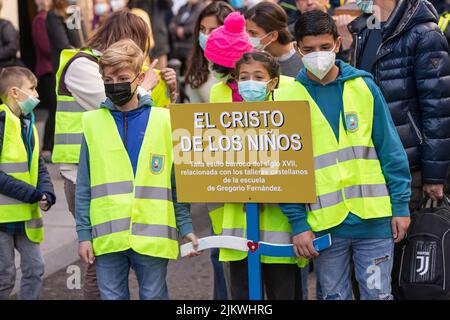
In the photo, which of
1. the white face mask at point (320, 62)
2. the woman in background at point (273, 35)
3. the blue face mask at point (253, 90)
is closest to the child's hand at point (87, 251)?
the blue face mask at point (253, 90)

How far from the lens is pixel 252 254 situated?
14.1 feet

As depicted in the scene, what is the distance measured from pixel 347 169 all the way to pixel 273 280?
80 cm

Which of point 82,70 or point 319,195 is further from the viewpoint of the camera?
point 82,70

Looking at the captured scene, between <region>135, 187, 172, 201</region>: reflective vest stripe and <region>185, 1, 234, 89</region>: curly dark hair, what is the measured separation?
1.51 meters

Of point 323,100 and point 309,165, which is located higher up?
point 323,100

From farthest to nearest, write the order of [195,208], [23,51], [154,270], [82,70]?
[23,51] → [195,208] → [82,70] → [154,270]

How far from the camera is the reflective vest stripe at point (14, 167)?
512 centimetres

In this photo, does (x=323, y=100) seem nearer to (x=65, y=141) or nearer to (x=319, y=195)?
(x=319, y=195)

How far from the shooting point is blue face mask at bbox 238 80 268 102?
4.40 m

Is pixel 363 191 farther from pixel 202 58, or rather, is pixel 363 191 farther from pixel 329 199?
pixel 202 58

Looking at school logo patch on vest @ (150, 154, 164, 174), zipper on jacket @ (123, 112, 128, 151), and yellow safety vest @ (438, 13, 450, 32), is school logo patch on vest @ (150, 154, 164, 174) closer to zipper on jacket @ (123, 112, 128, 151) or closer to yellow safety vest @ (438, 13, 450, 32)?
zipper on jacket @ (123, 112, 128, 151)

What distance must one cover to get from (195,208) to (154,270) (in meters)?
4.18

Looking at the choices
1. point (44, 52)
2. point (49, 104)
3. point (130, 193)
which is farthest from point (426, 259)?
point (44, 52)
